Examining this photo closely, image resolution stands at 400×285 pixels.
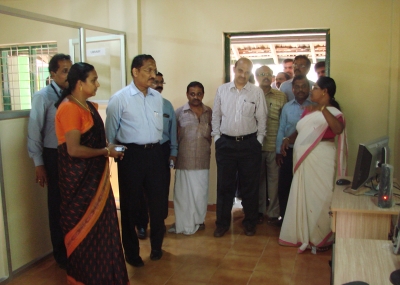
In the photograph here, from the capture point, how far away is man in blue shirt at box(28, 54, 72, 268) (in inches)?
114

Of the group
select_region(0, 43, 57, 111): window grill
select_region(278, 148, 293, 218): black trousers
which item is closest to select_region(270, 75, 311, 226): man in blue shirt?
select_region(278, 148, 293, 218): black trousers

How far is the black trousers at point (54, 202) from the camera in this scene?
2945 mm

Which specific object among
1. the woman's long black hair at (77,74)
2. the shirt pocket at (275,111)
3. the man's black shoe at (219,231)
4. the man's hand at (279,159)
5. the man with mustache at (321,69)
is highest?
the man with mustache at (321,69)

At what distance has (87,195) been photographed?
2428 millimetres

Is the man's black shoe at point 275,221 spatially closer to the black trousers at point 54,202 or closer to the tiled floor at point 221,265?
the tiled floor at point 221,265

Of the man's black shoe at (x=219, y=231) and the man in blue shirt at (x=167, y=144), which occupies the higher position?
the man in blue shirt at (x=167, y=144)

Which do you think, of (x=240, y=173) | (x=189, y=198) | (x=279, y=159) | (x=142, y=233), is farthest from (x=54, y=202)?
(x=279, y=159)

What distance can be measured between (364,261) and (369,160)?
3.16ft

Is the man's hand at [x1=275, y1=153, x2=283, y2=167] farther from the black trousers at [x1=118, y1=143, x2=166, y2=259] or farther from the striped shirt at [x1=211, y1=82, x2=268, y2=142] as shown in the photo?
the black trousers at [x1=118, y1=143, x2=166, y2=259]

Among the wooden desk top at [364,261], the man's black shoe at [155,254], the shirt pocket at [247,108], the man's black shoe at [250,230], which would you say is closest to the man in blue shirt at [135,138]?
the man's black shoe at [155,254]

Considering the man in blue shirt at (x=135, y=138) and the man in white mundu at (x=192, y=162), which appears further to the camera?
the man in white mundu at (x=192, y=162)

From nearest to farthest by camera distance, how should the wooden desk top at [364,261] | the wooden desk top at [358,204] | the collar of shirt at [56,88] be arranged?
the wooden desk top at [364,261] < the wooden desk top at [358,204] < the collar of shirt at [56,88]

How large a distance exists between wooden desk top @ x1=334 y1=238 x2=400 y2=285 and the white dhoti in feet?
6.83

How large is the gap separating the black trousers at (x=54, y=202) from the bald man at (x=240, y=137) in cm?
137
